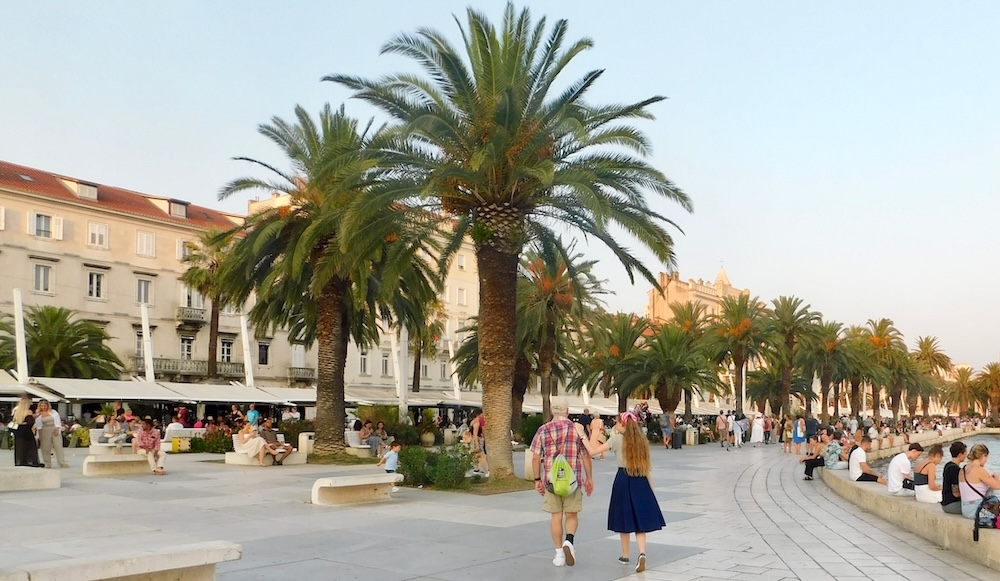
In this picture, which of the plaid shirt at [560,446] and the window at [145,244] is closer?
the plaid shirt at [560,446]

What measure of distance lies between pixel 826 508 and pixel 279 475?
11374mm

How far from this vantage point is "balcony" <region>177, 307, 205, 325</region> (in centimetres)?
5375

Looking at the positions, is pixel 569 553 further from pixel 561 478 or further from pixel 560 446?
pixel 560 446

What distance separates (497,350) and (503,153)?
3.92 meters

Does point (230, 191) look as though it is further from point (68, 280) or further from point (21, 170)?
point (21, 170)

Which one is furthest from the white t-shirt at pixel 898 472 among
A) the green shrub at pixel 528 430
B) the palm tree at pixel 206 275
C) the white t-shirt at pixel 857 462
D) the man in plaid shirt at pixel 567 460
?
the palm tree at pixel 206 275

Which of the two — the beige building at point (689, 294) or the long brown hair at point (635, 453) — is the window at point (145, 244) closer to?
the long brown hair at point (635, 453)

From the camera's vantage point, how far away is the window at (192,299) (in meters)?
54.7

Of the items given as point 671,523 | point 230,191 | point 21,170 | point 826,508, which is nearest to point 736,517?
point 671,523

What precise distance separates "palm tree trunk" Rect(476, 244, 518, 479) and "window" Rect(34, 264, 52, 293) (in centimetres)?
3846

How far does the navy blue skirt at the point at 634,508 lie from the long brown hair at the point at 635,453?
11 cm

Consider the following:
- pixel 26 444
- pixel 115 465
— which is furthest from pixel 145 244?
pixel 26 444

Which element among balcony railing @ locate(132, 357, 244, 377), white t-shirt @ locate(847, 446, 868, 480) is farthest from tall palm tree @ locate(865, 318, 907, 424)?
white t-shirt @ locate(847, 446, 868, 480)

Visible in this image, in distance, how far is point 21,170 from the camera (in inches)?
2035
